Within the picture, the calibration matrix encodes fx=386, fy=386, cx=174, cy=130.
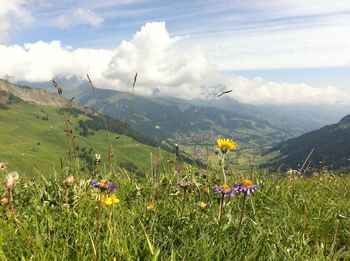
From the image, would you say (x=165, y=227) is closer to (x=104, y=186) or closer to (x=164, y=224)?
(x=164, y=224)

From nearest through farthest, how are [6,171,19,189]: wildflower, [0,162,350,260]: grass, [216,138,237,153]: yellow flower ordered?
[6,171,19,189]: wildflower < [0,162,350,260]: grass < [216,138,237,153]: yellow flower

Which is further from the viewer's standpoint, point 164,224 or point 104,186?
point 164,224

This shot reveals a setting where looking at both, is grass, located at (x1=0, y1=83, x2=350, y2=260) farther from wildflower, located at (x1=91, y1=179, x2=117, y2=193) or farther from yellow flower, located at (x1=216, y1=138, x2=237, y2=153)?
yellow flower, located at (x1=216, y1=138, x2=237, y2=153)

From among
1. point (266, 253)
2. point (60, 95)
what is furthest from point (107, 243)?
point (60, 95)

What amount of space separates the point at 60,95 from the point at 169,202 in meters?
2.37

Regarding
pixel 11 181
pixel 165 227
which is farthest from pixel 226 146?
pixel 11 181

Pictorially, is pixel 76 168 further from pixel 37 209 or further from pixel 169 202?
pixel 169 202

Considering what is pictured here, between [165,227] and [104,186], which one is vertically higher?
[104,186]

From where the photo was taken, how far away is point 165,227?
4.92 metres

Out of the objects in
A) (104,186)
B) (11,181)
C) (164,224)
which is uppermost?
(11,181)

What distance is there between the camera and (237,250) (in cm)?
405

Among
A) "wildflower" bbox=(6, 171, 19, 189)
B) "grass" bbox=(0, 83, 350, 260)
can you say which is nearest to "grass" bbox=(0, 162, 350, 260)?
"grass" bbox=(0, 83, 350, 260)

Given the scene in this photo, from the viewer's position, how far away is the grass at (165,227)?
360 centimetres

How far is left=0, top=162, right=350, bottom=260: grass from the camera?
11.8 ft
